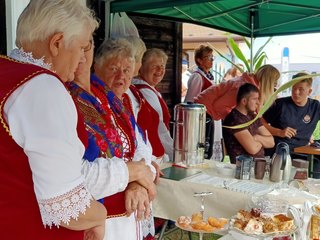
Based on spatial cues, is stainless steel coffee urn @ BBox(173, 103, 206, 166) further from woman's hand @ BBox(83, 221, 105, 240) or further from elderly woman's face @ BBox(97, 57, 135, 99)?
woman's hand @ BBox(83, 221, 105, 240)

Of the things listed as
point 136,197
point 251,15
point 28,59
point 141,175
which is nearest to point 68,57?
point 28,59

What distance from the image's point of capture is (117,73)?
1.89m

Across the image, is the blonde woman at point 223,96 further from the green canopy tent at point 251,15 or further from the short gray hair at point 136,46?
the short gray hair at point 136,46

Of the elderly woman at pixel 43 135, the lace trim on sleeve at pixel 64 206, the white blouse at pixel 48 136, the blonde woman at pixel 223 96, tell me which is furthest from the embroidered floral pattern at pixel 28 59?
the blonde woman at pixel 223 96

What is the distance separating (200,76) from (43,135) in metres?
3.66

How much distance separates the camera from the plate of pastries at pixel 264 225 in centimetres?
133

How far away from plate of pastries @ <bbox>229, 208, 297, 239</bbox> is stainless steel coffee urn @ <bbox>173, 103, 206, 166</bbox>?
0.92 m

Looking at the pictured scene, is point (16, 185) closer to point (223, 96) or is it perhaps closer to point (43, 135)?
point (43, 135)

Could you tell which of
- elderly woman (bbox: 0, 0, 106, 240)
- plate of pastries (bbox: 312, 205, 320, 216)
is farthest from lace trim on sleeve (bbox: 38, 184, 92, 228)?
plate of pastries (bbox: 312, 205, 320, 216)

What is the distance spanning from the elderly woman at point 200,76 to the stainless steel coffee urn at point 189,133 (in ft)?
6.35

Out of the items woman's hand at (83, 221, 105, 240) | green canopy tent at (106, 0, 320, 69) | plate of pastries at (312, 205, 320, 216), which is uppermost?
green canopy tent at (106, 0, 320, 69)

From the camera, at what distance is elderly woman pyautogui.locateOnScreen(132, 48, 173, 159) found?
8.67ft

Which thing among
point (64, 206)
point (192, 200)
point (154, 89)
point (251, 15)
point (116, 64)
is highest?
point (251, 15)

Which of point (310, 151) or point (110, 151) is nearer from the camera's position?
point (110, 151)
